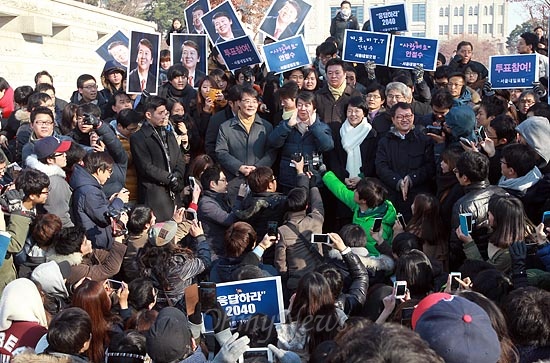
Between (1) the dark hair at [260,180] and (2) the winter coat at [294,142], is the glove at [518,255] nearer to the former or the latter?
(1) the dark hair at [260,180]

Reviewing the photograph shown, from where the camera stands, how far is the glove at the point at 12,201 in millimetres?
5586

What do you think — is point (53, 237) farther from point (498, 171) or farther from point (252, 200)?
point (498, 171)

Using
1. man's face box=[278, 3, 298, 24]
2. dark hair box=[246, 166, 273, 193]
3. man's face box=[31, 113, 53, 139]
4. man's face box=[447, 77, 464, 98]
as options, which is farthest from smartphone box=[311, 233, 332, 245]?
man's face box=[278, 3, 298, 24]

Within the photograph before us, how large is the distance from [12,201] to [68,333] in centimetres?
215

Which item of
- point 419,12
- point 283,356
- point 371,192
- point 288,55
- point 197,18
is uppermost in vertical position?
point 419,12

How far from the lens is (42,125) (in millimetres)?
6910

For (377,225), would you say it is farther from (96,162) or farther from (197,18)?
(197,18)

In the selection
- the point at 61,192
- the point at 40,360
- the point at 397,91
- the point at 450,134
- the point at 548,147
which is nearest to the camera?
the point at 40,360

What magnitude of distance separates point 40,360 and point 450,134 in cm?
426

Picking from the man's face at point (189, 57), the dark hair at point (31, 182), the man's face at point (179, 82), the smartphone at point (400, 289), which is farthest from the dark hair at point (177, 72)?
the smartphone at point (400, 289)

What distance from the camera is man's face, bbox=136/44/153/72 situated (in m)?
8.85

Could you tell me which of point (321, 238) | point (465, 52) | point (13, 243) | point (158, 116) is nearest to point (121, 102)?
point (158, 116)

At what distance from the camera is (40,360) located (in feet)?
11.9

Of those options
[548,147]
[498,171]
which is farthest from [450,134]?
[548,147]
